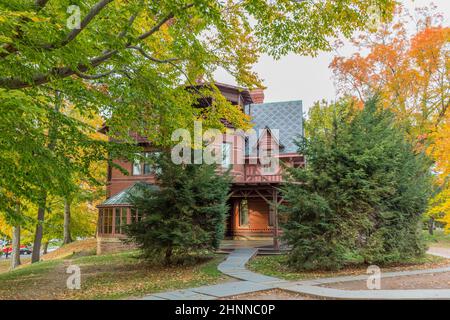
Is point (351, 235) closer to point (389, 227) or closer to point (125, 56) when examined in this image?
point (389, 227)

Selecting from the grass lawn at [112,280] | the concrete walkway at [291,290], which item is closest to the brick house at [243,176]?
the grass lawn at [112,280]

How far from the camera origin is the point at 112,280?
1158 cm

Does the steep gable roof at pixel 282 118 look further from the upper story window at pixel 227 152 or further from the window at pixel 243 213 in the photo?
the window at pixel 243 213

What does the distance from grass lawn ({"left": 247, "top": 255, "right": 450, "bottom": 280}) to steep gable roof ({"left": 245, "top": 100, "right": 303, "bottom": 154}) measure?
452 inches

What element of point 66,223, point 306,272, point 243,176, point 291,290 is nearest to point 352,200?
point 306,272

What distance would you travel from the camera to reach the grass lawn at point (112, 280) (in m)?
9.74

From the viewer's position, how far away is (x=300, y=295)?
334 inches

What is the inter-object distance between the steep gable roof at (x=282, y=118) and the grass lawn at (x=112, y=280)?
11.9 m

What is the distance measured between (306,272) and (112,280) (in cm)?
646

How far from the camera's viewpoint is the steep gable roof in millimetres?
24778

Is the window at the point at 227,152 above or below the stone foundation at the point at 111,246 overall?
above
